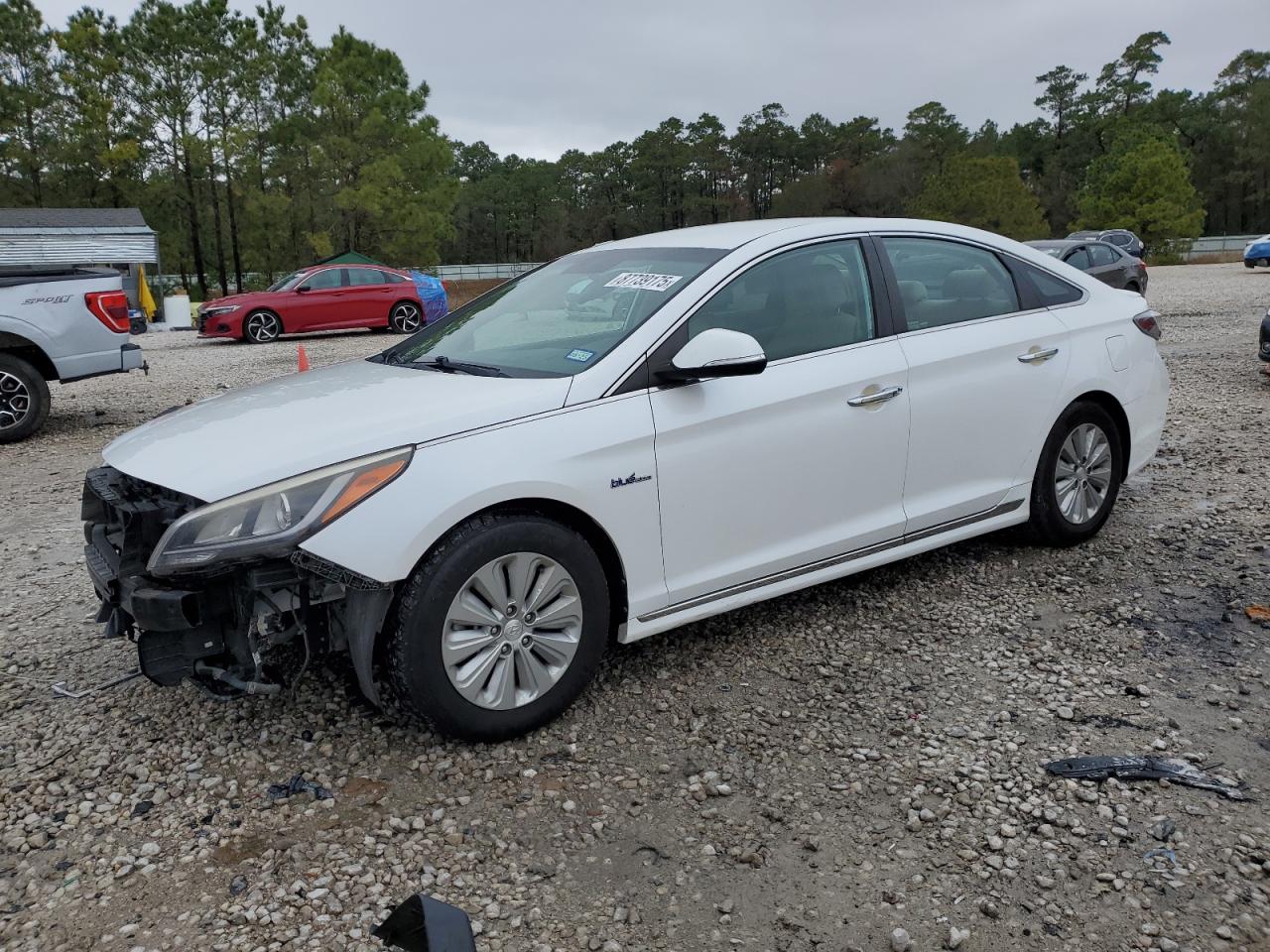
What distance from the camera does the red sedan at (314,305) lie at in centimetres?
1947

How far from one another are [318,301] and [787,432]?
1769cm

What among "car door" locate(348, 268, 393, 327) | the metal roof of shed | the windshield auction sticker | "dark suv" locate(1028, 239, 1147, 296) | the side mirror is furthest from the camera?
the metal roof of shed

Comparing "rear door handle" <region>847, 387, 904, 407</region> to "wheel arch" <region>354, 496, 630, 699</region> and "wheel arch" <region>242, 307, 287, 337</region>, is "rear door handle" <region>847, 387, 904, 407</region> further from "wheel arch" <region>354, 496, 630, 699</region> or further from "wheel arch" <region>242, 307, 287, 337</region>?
"wheel arch" <region>242, 307, 287, 337</region>

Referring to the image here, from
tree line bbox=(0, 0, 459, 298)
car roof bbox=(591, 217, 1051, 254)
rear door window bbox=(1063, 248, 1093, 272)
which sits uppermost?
tree line bbox=(0, 0, 459, 298)

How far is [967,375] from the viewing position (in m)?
4.32

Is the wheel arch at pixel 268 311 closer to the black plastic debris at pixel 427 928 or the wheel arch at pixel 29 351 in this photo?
the wheel arch at pixel 29 351

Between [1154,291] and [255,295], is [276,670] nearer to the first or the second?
[255,295]

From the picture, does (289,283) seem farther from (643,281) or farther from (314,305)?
(643,281)

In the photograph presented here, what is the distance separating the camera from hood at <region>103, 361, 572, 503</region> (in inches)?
120

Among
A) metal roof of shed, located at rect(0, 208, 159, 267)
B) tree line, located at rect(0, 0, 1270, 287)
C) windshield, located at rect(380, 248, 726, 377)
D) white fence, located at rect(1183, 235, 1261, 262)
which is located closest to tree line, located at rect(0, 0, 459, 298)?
tree line, located at rect(0, 0, 1270, 287)

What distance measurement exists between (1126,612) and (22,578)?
17.5 feet

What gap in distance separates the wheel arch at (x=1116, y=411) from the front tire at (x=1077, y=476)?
0.02 meters

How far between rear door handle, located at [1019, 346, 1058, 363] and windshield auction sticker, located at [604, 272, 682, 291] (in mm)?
1746

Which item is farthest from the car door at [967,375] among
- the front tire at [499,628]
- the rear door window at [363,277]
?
the rear door window at [363,277]
